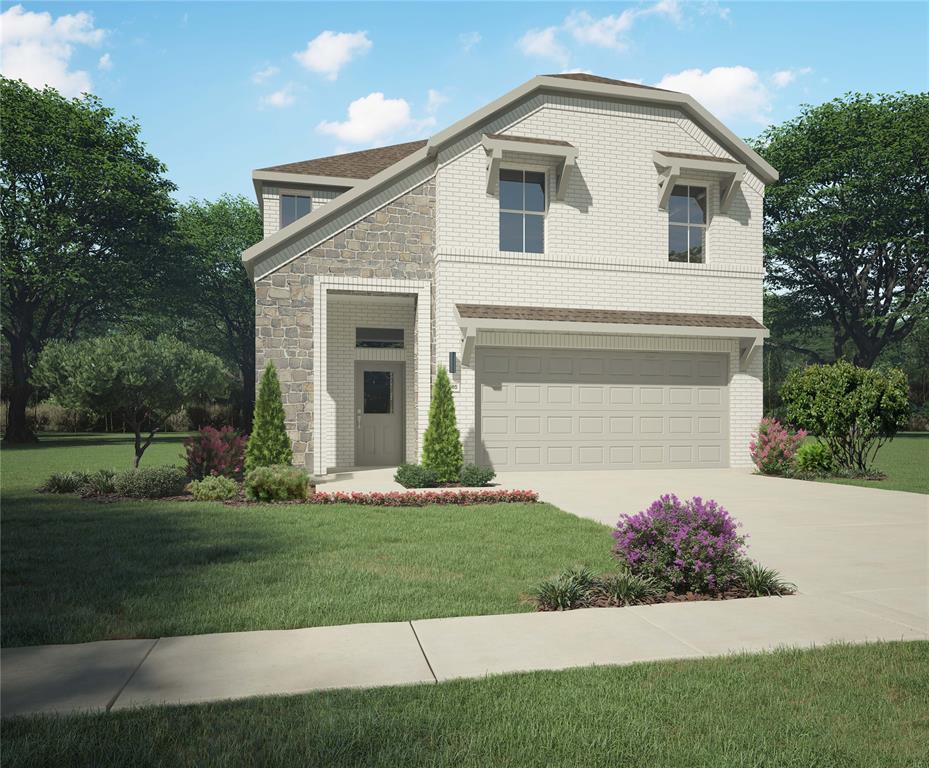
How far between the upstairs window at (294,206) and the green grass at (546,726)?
17.1m

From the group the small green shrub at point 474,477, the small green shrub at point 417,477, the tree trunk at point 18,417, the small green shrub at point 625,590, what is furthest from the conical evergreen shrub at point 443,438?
the tree trunk at point 18,417

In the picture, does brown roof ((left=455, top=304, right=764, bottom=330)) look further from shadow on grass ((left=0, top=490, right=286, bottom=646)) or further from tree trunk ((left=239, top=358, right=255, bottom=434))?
tree trunk ((left=239, top=358, right=255, bottom=434))

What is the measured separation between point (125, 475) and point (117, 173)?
23.7 metres

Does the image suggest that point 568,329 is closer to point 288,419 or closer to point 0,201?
point 288,419

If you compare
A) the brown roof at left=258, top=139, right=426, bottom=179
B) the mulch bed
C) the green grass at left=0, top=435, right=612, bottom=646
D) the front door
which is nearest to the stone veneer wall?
the front door

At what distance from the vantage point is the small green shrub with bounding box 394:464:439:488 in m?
13.6

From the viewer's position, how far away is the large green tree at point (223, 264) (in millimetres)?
41188

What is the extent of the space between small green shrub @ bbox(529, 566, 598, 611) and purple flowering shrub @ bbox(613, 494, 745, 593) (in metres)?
0.67

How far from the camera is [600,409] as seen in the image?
55.7 ft

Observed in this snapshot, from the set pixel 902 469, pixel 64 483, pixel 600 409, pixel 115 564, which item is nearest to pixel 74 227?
pixel 64 483

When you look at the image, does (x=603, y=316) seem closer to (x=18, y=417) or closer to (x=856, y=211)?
(x=856, y=211)

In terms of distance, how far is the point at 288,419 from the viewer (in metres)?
15.2

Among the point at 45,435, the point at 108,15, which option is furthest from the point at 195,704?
the point at 45,435

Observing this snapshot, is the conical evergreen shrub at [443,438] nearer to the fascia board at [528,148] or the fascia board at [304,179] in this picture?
the fascia board at [528,148]
